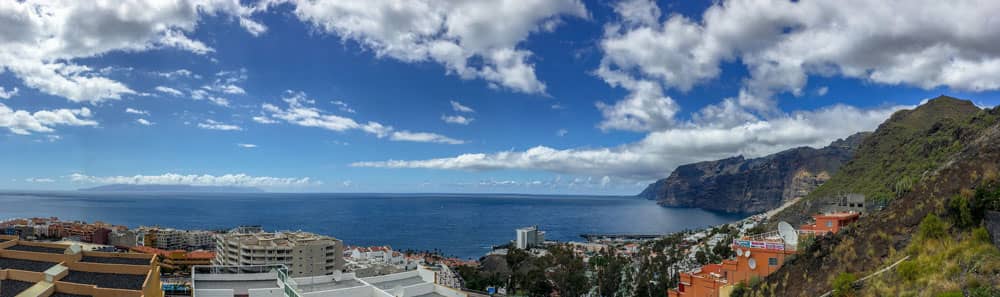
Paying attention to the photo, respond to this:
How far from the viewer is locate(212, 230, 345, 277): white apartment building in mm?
51188

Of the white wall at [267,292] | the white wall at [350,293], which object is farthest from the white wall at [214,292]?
the white wall at [350,293]

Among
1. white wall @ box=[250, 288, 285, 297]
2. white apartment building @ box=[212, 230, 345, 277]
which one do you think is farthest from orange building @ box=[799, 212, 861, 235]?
white apartment building @ box=[212, 230, 345, 277]

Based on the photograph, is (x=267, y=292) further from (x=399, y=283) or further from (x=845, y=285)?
(x=845, y=285)

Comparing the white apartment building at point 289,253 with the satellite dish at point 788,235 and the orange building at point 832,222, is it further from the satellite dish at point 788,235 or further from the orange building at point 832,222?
the orange building at point 832,222

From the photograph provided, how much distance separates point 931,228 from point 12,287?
20.6 metres

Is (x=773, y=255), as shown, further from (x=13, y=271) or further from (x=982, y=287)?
(x=13, y=271)

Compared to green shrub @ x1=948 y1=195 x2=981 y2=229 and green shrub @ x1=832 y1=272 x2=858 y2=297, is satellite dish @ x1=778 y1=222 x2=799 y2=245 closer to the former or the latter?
green shrub @ x1=832 y1=272 x2=858 y2=297

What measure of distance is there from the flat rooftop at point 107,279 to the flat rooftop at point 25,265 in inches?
34.3

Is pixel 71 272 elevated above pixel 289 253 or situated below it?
above

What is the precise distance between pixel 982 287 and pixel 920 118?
333 feet

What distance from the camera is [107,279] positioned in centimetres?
1437

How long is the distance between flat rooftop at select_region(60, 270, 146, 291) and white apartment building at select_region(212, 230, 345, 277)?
36.1m

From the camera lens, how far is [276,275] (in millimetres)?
27156

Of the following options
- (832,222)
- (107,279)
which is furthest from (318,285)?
(832,222)
